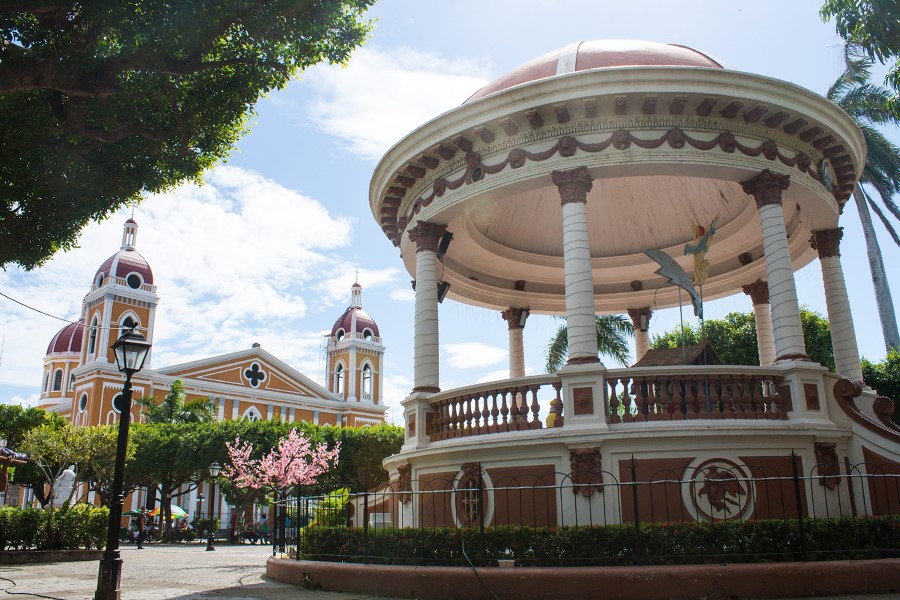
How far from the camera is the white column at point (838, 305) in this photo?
1523 cm

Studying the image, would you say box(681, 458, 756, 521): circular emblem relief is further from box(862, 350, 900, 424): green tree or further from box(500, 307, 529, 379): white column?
box(862, 350, 900, 424): green tree

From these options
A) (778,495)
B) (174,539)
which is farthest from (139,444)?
(778,495)

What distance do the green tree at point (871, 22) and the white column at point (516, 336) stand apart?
35.6 ft

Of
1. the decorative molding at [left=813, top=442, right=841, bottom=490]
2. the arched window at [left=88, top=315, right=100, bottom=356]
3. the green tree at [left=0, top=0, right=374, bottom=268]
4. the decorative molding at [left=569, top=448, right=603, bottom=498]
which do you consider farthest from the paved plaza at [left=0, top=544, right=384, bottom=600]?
the arched window at [left=88, top=315, right=100, bottom=356]

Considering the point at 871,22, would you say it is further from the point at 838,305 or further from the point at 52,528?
the point at 52,528

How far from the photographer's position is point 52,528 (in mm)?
18281

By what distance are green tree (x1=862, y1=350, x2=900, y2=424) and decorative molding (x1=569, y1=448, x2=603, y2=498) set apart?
1688cm

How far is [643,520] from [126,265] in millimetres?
60108

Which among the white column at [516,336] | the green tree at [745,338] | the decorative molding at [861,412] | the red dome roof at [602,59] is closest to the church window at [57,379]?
the green tree at [745,338]

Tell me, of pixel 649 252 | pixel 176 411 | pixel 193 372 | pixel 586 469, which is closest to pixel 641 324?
pixel 649 252

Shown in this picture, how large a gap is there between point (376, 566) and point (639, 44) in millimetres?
12077

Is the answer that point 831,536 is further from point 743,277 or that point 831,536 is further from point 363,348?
point 363,348

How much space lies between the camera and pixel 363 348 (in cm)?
7988

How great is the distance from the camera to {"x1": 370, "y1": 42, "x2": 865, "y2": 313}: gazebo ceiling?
12859 millimetres
